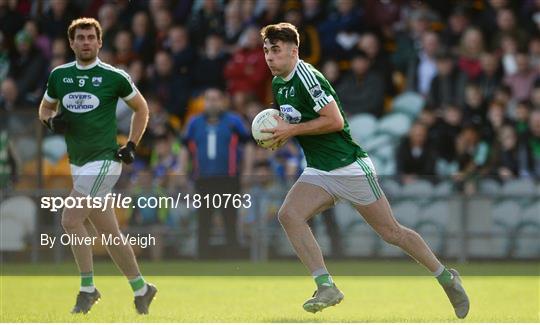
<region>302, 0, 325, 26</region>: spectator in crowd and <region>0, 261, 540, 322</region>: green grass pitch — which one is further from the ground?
<region>302, 0, 325, 26</region>: spectator in crowd

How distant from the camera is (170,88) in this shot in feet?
67.6

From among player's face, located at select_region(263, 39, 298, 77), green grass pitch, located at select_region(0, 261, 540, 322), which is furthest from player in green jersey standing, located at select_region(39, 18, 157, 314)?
player's face, located at select_region(263, 39, 298, 77)

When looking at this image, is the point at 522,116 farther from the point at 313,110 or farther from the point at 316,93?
the point at 316,93

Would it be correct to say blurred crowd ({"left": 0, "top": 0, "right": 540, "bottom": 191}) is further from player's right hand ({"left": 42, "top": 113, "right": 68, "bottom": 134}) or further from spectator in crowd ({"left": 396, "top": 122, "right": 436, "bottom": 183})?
player's right hand ({"left": 42, "top": 113, "right": 68, "bottom": 134})

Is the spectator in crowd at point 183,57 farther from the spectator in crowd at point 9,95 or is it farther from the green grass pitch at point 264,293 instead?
the green grass pitch at point 264,293

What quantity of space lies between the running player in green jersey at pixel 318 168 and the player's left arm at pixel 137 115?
151 cm

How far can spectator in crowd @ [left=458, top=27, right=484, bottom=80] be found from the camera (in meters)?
19.8

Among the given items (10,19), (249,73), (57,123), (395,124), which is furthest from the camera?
(10,19)

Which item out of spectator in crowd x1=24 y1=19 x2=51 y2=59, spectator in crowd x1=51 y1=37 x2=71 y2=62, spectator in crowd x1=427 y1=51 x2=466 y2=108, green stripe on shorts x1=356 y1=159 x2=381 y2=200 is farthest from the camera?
spectator in crowd x1=24 y1=19 x2=51 y2=59

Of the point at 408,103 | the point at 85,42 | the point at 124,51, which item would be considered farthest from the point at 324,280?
the point at 124,51

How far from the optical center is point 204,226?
57.0ft

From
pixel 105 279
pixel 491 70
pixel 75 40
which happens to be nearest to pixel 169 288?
pixel 105 279

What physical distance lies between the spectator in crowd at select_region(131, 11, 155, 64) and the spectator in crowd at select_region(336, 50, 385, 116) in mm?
3291

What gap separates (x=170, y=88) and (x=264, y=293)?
7.03 m
